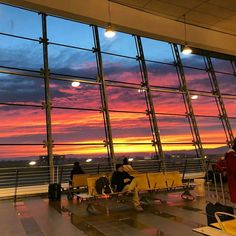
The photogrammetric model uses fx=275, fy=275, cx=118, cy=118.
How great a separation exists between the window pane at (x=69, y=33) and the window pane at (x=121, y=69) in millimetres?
775

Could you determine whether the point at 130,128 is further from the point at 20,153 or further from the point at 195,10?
the point at 195,10

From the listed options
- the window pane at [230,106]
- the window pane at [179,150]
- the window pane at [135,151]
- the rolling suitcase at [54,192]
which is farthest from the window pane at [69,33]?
the window pane at [230,106]

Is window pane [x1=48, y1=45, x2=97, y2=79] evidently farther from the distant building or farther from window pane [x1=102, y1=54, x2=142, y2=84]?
the distant building

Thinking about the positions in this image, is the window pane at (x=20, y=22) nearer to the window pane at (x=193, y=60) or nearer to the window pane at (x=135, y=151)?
the window pane at (x=135, y=151)

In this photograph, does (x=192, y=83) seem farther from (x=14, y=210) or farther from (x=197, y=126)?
(x=14, y=210)

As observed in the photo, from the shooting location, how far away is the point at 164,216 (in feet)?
15.6

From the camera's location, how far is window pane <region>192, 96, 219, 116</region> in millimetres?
10080

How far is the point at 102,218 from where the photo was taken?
186 inches

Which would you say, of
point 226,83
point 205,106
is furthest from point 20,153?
point 226,83

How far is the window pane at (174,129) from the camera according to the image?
9063 millimetres

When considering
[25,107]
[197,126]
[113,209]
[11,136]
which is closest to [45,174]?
[11,136]

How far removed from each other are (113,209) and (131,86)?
4706 millimetres


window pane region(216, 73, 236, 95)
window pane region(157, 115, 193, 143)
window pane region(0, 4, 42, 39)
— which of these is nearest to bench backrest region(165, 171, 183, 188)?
window pane region(157, 115, 193, 143)

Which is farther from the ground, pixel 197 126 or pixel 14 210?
pixel 197 126
